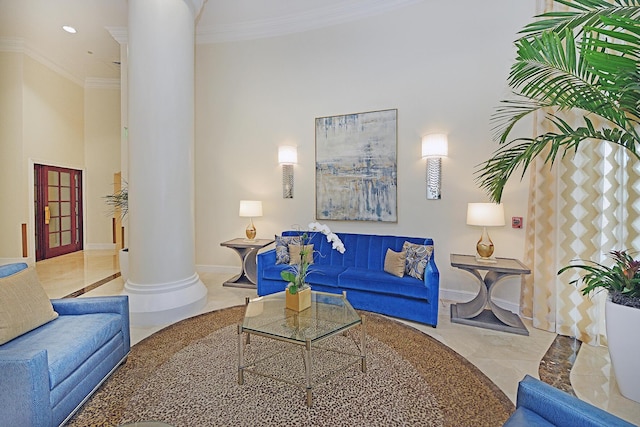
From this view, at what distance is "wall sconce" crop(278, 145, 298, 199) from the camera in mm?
4922

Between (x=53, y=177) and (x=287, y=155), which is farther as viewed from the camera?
(x=53, y=177)

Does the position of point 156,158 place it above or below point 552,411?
above

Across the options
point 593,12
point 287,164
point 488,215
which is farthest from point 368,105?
point 593,12

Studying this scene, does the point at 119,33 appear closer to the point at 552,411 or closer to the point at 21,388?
the point at 21,388

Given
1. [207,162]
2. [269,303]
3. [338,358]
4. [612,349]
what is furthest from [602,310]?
[207,162]

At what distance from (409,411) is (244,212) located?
Answer: 3533mm

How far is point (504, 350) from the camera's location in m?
2.88

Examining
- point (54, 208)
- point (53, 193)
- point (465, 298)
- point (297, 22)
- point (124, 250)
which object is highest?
point (297, 22)

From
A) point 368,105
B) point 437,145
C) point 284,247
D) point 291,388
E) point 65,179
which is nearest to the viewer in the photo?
point 291,388

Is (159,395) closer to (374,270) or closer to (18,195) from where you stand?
(374,270)

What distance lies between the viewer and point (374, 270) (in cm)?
400

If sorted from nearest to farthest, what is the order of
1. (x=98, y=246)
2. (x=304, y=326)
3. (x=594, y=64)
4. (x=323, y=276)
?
(x=594, y=64), (x=304, y=326), (x=323, y=276), (x=98, y=246)

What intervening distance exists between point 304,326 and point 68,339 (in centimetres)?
149

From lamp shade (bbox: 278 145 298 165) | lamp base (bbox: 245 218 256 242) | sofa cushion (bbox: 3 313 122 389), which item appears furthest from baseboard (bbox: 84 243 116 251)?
sofa cushion (bbox: 3 313 122 389)
